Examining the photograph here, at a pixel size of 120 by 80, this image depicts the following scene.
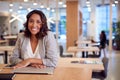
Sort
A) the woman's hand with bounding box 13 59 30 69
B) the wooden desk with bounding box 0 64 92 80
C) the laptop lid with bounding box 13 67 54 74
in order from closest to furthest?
the wooden desk with bounding box 0 64 92 80 < the laptop lid with bounding box 13 67 54 74 < the woman's hand with bounding box 13 59 30 69

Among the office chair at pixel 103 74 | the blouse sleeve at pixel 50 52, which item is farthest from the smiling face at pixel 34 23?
the office chair at pixel 103 74

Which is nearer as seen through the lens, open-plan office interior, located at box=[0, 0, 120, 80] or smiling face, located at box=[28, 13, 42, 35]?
smiling face, located at box=[28, 13, 42, 35]

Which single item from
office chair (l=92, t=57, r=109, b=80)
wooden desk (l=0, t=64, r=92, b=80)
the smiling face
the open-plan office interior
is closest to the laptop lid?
wooden desk (l=0, t=64, r=92, b=80)

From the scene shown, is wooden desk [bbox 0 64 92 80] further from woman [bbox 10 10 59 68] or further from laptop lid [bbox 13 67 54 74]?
woman [bbox 10 10 59 68]

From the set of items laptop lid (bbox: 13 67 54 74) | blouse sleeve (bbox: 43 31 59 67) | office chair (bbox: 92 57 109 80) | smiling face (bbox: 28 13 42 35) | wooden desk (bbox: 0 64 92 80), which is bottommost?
office chair (bbox: 92 57 109 80)

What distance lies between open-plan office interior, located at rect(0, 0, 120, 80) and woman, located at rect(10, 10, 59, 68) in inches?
404

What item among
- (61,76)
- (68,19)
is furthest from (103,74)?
(68,19)

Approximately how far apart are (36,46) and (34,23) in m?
0.24

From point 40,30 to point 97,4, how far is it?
46.1 feet

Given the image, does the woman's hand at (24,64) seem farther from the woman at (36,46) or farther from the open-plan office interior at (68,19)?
the open-plan office interior at (68,19)

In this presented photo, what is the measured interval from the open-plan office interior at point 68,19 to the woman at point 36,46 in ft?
33.7

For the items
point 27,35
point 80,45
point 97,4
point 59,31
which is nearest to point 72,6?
point 59,31

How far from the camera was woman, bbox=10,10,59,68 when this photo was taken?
231 centimetres

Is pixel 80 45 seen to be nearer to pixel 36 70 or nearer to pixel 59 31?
pixel 36 70
